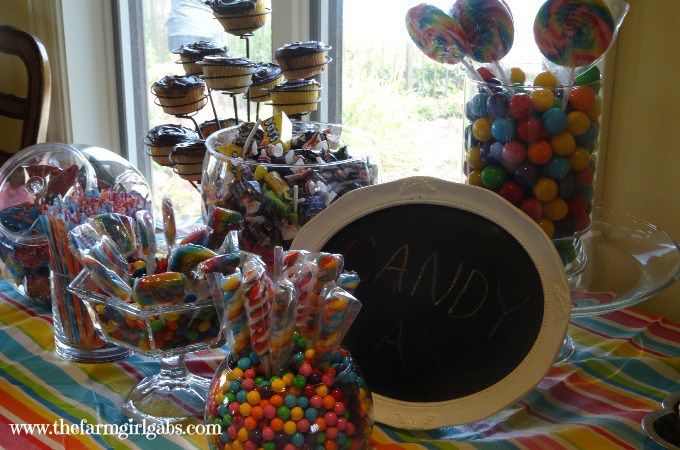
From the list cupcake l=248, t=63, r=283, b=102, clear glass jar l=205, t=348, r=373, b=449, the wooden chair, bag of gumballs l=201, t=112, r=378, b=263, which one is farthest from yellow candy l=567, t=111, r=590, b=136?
the wooden chair

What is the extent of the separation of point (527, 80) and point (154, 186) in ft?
4.08

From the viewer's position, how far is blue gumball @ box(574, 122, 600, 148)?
0.93 meters

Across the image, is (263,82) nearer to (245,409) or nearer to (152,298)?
(152,298)

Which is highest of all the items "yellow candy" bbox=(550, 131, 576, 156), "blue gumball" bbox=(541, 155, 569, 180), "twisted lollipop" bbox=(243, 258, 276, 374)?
"yellow candy" bbox=(550, 131, 576, 156)

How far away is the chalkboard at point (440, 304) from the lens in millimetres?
843

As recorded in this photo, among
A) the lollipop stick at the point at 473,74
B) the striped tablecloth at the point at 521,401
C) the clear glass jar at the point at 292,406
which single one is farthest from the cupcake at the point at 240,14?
the clear glass jar at the point at 292,406

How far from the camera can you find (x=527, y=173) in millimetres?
926

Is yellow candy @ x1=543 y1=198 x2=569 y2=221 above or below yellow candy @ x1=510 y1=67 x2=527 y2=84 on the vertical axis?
below

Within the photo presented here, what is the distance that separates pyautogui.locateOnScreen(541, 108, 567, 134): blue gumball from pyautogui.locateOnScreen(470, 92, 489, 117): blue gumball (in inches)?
2.7

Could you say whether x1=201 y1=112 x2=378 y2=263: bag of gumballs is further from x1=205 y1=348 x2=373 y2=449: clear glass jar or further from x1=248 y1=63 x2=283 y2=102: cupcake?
x1=205 y1=348 x2=373 y2=449: clear glass jar

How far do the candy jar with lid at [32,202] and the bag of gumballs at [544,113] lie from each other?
590mm

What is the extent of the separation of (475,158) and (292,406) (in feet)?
1.34

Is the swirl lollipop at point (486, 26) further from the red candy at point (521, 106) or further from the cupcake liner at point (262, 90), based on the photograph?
the cupcake liner at point (262, 90)

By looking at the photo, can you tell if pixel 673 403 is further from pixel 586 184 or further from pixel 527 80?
pixel 527 80
